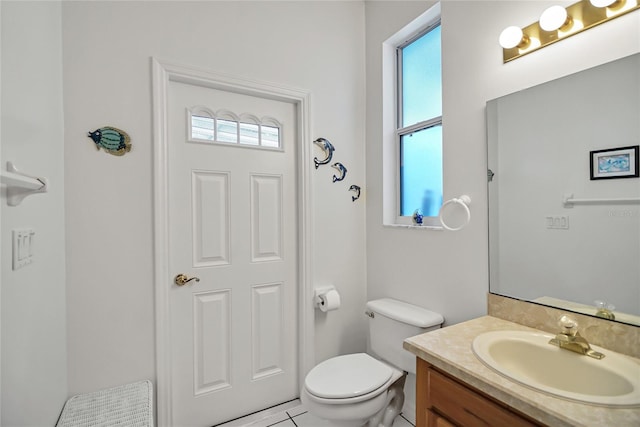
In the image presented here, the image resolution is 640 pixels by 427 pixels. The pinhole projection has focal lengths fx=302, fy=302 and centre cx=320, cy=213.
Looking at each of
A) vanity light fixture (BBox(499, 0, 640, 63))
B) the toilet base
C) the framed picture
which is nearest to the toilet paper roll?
the toilet base

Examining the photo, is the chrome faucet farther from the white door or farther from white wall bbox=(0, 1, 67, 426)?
white wall bbox=(0, 1, 67, 426)

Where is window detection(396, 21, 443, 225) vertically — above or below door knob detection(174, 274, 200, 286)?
above

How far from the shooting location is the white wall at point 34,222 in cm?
78

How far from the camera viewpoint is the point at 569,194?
1.12 metres

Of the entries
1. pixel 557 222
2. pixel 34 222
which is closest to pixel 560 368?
pixel 557 222

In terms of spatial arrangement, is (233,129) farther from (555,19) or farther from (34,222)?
(555,19)

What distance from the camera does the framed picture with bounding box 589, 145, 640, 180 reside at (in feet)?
3.14

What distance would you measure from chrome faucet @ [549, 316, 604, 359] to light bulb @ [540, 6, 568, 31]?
1040mm

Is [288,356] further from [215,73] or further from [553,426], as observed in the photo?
[215,73]

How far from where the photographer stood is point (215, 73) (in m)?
1.67

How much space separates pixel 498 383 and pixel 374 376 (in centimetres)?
79

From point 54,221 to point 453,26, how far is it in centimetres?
204

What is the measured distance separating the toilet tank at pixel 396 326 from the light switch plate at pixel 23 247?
1539 mm

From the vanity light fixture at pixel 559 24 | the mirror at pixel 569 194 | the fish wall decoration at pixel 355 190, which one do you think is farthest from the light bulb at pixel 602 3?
the fish wall decoration at pixel 355 190
